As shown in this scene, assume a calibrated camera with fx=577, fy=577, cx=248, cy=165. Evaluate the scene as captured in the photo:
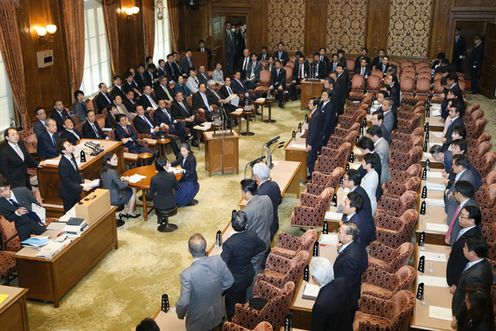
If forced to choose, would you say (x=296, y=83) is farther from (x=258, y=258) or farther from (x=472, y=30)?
(x=258, y=258)

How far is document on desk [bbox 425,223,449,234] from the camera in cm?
734

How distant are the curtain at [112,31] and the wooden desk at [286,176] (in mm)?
6589

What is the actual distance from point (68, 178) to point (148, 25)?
29.1 ft

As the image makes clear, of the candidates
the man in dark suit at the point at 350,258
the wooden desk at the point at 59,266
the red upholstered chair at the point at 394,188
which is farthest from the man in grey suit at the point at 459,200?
the wooden desk at the point at 59,266

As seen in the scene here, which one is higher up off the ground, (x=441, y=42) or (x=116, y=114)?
(x=441, y=42)

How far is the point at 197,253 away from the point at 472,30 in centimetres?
1868

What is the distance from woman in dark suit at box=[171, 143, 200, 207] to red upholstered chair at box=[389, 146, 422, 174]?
3.42m

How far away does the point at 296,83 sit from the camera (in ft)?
58.7

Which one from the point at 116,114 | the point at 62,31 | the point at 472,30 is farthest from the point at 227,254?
the point at 472,30

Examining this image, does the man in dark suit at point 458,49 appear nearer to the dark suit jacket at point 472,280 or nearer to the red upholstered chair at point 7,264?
the dark suit jacket at point 472,280

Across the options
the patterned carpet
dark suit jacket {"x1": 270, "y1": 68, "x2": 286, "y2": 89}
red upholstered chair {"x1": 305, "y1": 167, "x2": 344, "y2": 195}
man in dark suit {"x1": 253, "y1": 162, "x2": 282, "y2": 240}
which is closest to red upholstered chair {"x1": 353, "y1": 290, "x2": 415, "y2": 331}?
man in dark suit {"x1": 253, "y1": 162, "x2": 282, "y2": 240}

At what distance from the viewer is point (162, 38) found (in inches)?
718

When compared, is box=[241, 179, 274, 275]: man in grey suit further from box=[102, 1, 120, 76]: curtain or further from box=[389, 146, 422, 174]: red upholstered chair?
box=[102, 1, 120, 76]: curtain

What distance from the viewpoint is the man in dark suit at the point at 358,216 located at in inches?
249
